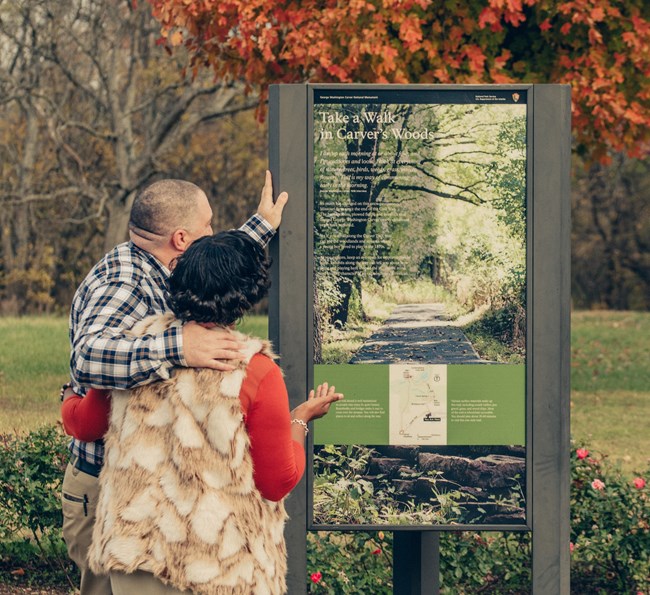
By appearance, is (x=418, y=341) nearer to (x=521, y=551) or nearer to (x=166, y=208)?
(x=166, y=208)

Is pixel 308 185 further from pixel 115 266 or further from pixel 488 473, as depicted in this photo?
pixel 488 473

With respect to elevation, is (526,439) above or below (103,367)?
below

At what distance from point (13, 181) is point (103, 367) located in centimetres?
1949

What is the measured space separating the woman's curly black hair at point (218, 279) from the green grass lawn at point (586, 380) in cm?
455

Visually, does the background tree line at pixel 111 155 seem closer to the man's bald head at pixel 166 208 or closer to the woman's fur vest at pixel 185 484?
the man's bald head at pixel 166 208

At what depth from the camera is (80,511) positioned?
3639mm

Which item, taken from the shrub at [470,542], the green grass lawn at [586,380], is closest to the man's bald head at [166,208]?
the shrub at [470,542]

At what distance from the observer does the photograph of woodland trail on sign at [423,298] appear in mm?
4016

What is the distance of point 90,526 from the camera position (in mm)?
3656

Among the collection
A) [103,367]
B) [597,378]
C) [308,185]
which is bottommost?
[597,378]

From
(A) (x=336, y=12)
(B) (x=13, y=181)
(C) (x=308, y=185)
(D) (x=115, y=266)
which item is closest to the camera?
(D) (x=115, y=266)

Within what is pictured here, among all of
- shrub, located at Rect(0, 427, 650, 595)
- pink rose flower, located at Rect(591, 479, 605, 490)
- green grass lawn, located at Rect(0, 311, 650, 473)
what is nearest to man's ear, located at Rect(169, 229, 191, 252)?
shrub, located at Rect(0, 427, 650, 595)

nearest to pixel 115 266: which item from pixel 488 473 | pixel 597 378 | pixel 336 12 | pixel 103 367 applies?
pixel 103 367

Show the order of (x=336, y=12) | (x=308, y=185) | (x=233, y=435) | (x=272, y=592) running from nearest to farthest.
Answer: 1. (x=233, y=435)
2. (x=272, y=592)
3. (x=308, y=185)
4. (x=336, y=12)
